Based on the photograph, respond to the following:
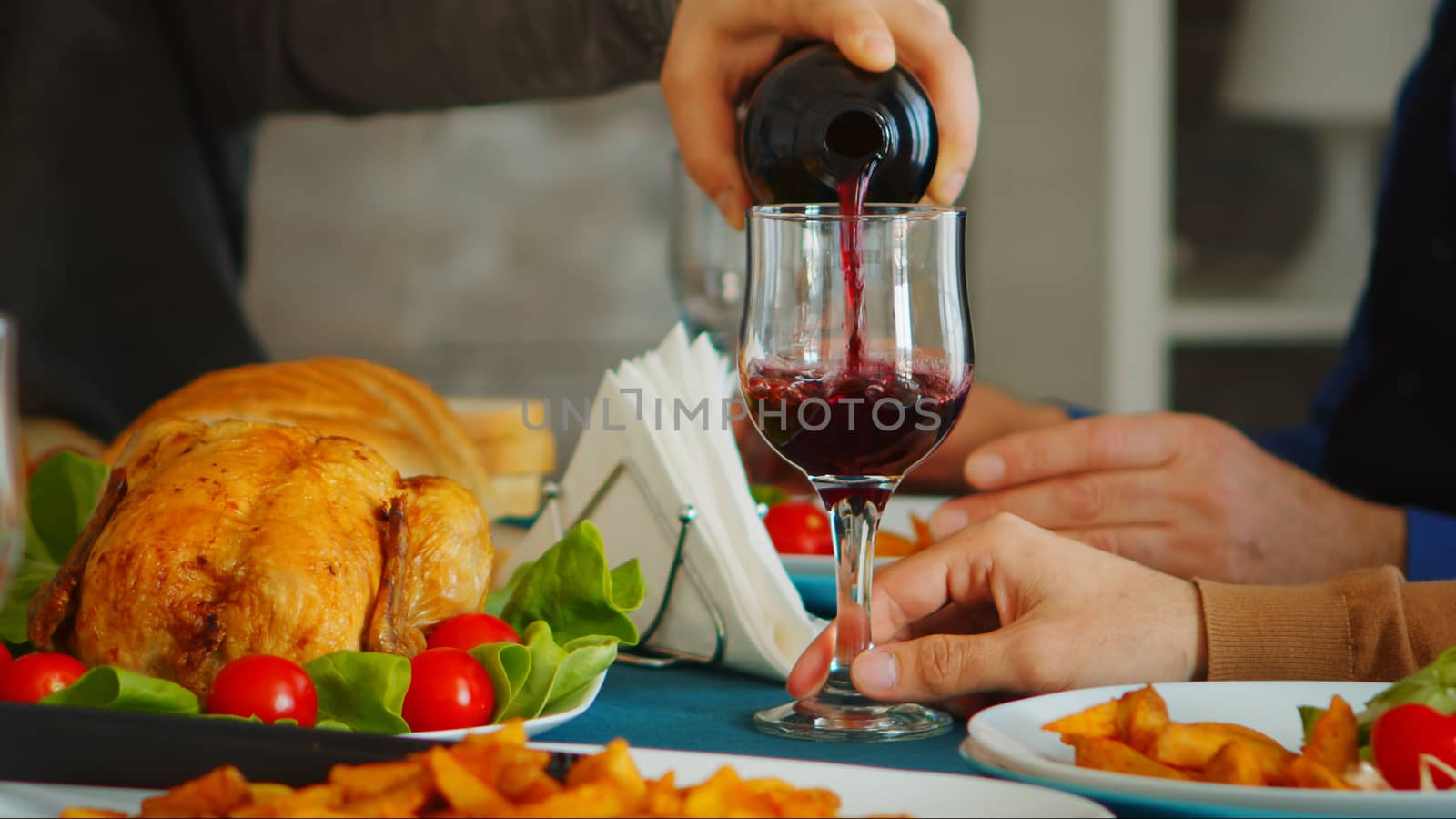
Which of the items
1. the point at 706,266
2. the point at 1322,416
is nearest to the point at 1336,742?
the point at 706,266

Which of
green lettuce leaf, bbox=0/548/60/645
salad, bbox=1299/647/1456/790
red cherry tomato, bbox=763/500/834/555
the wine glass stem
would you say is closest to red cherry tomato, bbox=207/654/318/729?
green lettuce leaf, bbox=0/548/60/645

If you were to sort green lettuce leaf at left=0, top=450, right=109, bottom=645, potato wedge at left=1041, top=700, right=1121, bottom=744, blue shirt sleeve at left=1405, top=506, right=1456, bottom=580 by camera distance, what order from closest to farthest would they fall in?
potato wedge at left=1041, top=700, right=1121, bottom=744 < green lettuce leaf at left=0, top=450, right=109, bottom=645 < blue shirt sleeve at left=1405, top=506, right=1456, bottom=580

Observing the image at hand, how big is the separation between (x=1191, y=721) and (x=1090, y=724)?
0.08m

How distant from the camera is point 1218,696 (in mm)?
822

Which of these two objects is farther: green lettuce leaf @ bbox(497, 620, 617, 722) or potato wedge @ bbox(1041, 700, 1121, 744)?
green lettuce leaf @ bbox(497, 620, 617, 722)

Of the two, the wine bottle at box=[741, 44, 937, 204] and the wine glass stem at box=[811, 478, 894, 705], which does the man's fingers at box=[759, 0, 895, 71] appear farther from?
the wine glass stem at box=[811, 478, 894, 705]

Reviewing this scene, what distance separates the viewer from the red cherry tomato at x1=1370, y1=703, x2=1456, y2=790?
2.14 feet

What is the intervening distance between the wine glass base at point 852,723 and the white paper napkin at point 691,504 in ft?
0.36

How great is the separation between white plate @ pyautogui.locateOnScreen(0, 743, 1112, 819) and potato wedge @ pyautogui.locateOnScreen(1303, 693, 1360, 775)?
13 cm

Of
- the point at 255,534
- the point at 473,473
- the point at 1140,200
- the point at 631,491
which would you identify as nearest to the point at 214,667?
the point at 255,534

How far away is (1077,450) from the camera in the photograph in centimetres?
146

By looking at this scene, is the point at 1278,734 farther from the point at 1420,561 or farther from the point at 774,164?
the point at 1420,561

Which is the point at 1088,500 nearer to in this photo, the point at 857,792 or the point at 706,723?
the point at 706,723

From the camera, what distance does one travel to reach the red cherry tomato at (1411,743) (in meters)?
0.65
